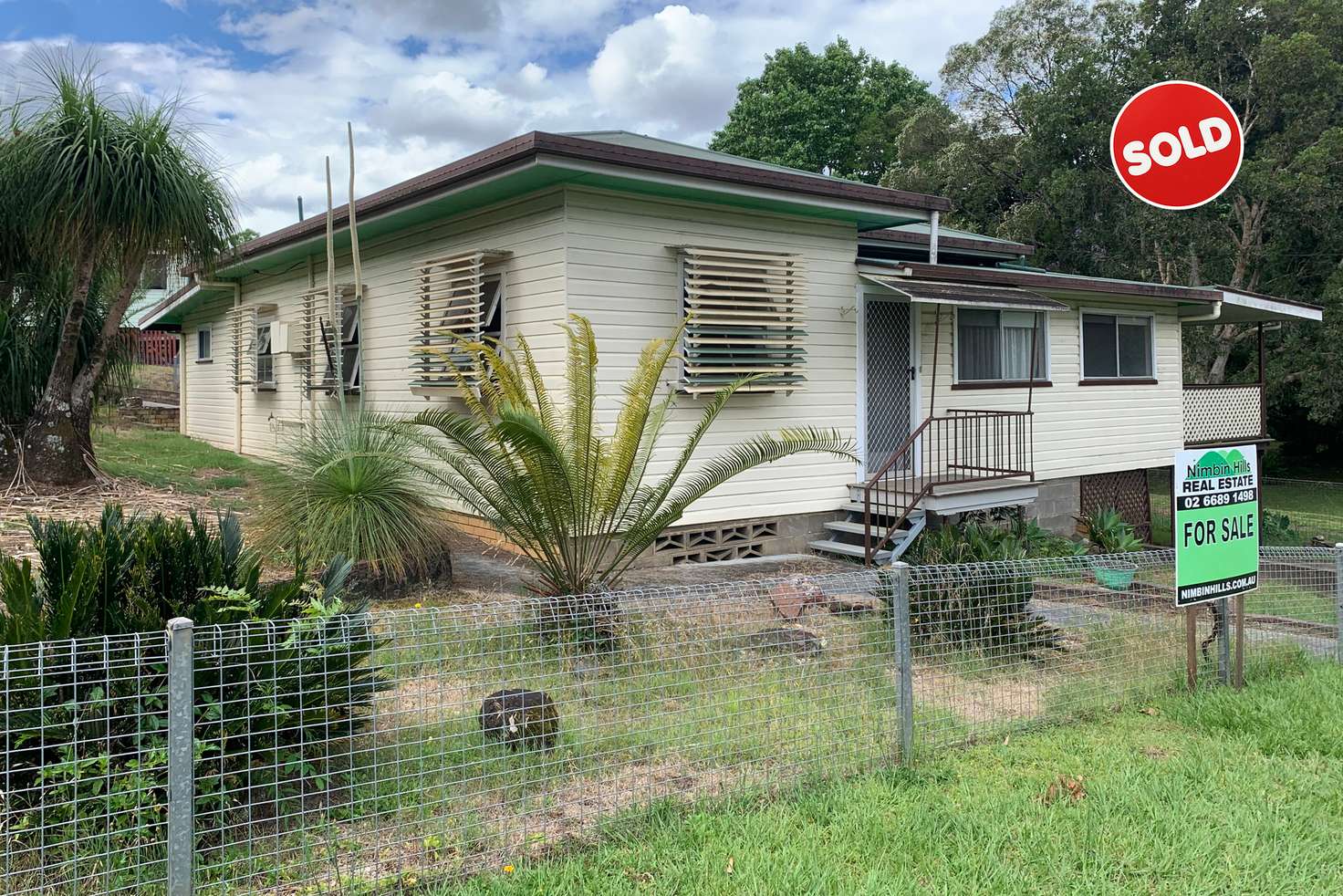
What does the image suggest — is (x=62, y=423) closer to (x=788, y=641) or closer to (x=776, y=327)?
(x=776, y=327)

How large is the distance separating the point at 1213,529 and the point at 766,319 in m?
4.88

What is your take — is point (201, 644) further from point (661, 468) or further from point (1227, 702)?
point (661, 468)

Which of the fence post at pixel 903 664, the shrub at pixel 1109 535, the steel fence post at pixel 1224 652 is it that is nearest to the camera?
the fence post at pixel 903 664

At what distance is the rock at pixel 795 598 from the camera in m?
4.95

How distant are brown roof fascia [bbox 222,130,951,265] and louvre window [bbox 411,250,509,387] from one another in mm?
701

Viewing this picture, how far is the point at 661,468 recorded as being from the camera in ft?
28.8

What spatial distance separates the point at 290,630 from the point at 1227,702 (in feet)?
14.7

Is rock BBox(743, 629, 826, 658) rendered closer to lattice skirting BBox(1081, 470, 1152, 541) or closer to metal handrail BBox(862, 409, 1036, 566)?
metal handrail BBox(862, 409, 1036, 566)

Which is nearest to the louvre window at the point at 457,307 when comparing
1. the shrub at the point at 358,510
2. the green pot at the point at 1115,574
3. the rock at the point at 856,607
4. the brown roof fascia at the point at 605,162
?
the brown roof fascia at the point at 605,162

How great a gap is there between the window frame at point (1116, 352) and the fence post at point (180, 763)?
12.0 meters

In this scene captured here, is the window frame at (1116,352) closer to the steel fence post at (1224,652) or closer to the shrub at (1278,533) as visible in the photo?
the shrub at (1278,533)

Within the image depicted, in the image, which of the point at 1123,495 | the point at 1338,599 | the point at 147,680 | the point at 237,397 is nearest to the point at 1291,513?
the point at 1123,495

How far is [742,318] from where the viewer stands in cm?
905

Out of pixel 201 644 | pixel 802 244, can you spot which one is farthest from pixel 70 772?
pixel 802 244
